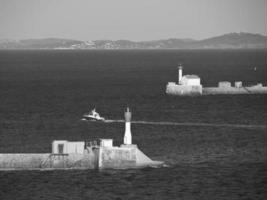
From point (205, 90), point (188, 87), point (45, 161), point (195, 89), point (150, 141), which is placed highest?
point (45, 161)

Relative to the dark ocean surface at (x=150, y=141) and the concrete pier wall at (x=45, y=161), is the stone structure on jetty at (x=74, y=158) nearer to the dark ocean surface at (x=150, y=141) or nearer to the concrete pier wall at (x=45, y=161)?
the concrete pier wall at (x=45, y=161)

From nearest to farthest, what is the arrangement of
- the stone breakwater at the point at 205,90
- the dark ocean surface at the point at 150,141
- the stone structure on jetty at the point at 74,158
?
1. the dark ocean surface at the point at 150,141
2. the stone structure on jetty at the point at 74,158
3. the stone breakwater at the point at 205,90

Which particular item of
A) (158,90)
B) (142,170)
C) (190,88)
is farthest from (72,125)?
Result: (158,90)

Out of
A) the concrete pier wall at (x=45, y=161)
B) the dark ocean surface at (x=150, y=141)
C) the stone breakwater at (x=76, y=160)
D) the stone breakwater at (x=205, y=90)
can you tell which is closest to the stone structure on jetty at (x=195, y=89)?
the stone breakwater at (x=205, y=90)

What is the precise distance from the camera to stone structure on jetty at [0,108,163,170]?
179 feet

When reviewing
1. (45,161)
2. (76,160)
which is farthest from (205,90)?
(45,161)

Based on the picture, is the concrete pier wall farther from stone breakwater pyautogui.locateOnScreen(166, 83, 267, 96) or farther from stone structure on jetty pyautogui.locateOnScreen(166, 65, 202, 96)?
stone breakwater pyautogui.locateOnScreen(166, 83, 267, 96)

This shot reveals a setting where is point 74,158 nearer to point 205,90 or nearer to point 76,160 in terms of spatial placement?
point 76,160

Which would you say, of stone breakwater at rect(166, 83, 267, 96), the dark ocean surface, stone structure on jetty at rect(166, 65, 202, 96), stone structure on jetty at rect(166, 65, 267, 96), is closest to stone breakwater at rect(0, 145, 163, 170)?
the dark ocean surface

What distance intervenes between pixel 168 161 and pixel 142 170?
4867 millimetres

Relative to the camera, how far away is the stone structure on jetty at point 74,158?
179ft

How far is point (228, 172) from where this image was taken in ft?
187

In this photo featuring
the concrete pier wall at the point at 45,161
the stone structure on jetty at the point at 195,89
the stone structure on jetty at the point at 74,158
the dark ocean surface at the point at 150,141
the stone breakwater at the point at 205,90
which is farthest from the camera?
the stone structure on jetty at the point at 195,89

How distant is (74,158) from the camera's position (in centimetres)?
5491
